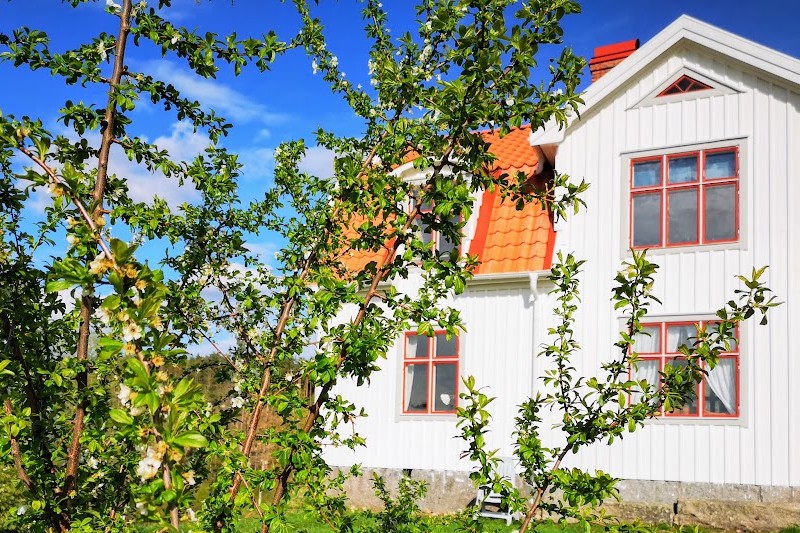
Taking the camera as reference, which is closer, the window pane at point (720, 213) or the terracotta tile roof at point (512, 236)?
the window pane at point (720, 213)

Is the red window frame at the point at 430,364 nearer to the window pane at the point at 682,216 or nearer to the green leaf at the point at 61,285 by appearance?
the window pane at the point at 682,216

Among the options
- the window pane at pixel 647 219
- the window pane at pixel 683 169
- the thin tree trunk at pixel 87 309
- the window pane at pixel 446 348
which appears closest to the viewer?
the thin tree trunk at pixel 87 309

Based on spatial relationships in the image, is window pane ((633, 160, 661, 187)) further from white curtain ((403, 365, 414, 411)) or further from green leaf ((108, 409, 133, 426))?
green leaf ((108, 409, 133, 426))

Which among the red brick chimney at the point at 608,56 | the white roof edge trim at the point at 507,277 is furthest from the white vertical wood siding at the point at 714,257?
the red brick chimney at the point at 608,56

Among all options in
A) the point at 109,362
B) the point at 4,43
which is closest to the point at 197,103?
the point at 4,43

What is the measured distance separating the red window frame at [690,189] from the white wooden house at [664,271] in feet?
0.06

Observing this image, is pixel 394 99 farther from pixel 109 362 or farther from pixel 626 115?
pixel 626 115

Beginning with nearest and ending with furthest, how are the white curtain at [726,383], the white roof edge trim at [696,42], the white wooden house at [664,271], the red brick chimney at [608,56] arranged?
1. the white wooden house at [664,271]
2. the white curtain at [726,383]
3. the white roof edge trim at [696,42]
4. the red brick chimney at [608,56]

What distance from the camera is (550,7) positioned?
9.52ft

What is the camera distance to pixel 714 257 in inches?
394

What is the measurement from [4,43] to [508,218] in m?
8.89

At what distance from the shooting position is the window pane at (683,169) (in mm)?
10336

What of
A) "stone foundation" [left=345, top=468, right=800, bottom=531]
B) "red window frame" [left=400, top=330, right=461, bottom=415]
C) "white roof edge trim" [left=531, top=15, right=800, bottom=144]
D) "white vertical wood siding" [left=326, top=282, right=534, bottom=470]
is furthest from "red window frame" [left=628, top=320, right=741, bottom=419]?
"white roof edge trim" [left=531, top=15, right=800, bottom=144]

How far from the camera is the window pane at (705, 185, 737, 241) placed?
10047mm
